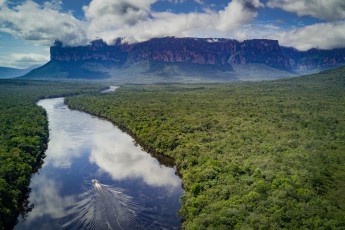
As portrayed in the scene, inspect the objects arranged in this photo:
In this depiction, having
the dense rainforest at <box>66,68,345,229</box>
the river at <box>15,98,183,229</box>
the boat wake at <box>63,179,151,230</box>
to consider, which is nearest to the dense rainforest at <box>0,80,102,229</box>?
the river at <box>15,98,183,229</box>

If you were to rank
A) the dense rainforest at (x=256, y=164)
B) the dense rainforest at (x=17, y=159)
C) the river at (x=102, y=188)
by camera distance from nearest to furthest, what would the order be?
the dense rainforest at (x=256, y=164)
the dense rainforest at (x=17, y=159)
the river at (x=102, y=188)

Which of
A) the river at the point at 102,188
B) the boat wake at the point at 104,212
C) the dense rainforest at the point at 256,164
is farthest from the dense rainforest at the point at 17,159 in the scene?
the dense rainforest at the point at 256,164

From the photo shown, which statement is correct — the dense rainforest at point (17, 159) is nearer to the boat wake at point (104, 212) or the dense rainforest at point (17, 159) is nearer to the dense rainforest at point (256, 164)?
the boat wake at point (104, 212)

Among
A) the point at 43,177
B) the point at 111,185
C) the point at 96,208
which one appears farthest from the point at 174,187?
the point at 43,177

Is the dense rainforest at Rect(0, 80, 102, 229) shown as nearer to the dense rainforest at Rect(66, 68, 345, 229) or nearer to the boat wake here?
the boat wake

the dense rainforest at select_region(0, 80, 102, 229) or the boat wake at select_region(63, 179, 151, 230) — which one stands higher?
the dense rainforest at select_region(0, 80, 102, 229)

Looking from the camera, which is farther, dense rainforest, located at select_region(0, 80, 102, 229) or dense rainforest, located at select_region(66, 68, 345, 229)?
dense rainforest, located at select_region(0, 80, 102, 229)

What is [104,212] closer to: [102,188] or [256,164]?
[102,188]

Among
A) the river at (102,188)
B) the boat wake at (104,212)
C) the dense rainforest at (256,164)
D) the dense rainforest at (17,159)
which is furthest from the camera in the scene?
the river at (102,188)

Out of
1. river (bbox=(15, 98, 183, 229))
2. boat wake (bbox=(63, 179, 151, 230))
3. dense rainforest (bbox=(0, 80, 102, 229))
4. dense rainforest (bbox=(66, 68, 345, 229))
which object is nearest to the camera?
dense rainforest (bbox=(66, 68, 345, 229))
